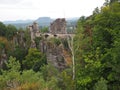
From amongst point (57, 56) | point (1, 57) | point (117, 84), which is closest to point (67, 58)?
point (57, 56)

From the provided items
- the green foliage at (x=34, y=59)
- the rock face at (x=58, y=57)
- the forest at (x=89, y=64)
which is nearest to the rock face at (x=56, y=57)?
the rock face at (x=58, y=57)

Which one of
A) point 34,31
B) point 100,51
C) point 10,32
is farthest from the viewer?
point 10,32

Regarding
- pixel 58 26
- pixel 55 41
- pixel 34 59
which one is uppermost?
pixel 58 26

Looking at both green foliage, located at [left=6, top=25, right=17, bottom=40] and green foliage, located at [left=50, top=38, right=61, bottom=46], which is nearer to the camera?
green foliage, located at [left=50, top=38, right=61, bottom=46]

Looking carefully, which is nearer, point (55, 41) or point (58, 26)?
point (55, 41)

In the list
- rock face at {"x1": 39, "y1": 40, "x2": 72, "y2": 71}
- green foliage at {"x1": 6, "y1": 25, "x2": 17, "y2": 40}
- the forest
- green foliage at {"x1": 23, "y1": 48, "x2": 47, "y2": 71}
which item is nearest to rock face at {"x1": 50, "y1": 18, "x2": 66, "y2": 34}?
green foliage at {"x1": 23, "y1": 48, "x2": 47, "y2": 71}

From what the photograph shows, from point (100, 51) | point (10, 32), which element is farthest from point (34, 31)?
point (100, 51)

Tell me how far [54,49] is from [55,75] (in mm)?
11999

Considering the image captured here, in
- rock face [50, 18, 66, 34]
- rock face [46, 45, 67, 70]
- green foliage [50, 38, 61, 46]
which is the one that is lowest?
rock face [46, 45, 67, 70]

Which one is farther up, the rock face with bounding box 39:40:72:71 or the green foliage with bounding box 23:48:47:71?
the rock face with bounding box 39:40:72:71

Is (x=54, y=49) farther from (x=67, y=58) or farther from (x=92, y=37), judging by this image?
(x=92, y=37)

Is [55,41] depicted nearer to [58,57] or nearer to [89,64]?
[58,57]

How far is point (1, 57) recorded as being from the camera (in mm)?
69938

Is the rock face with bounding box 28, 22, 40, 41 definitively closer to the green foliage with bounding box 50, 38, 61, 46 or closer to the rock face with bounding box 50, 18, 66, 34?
the rock face with bounding box 50, 18, 66, 34
